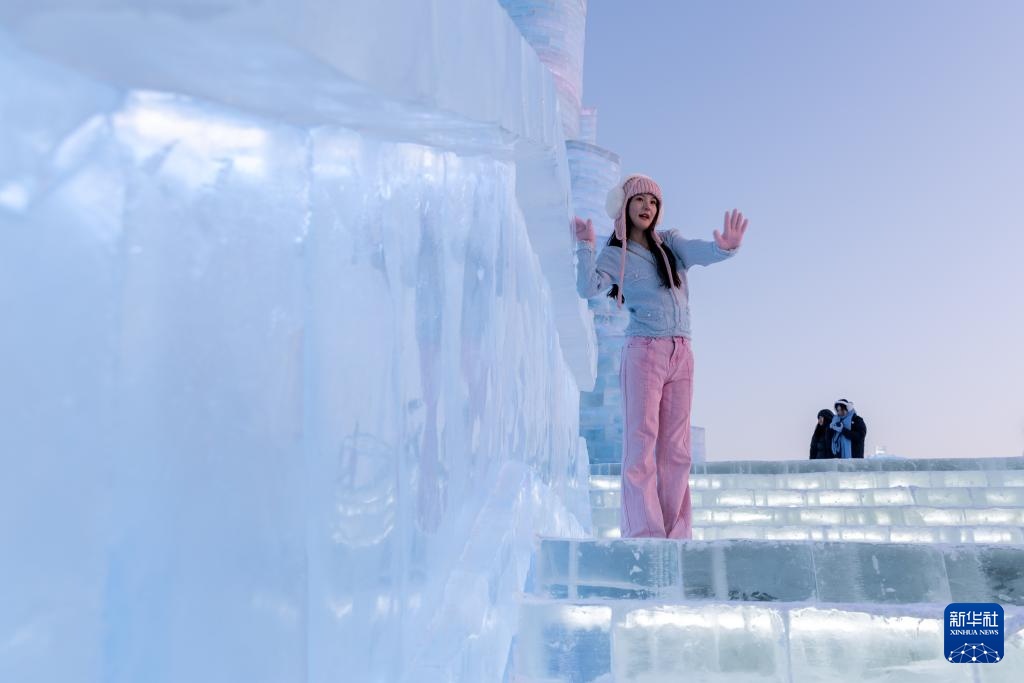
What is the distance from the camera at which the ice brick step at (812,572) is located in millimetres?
1991

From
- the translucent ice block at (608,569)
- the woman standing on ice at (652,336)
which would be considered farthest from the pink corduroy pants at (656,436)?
the translucent ice block at (608,569)

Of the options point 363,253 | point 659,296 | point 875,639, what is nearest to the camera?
point 363,253

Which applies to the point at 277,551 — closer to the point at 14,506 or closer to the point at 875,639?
the point at 14,506

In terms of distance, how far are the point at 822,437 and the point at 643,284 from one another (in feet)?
21.7

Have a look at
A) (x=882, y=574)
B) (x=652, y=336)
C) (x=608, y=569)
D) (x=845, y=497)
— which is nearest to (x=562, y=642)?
(x=608, y=569)

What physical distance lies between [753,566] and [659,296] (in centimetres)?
150

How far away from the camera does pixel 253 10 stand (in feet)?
2.87

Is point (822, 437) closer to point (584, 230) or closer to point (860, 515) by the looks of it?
point (860, 515)

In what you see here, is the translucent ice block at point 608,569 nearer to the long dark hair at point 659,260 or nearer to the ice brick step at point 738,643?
the ice brick step at point 738,643

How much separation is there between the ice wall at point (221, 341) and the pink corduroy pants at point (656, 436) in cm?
184

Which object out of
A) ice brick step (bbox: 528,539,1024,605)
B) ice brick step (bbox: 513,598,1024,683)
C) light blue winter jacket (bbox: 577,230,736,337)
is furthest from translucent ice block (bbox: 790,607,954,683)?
light blue winter jacket (bbox: 577,230,736,337)

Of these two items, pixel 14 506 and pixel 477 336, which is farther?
pixel 477 336

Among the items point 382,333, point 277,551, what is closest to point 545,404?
point 382,333

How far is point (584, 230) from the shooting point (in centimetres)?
344
